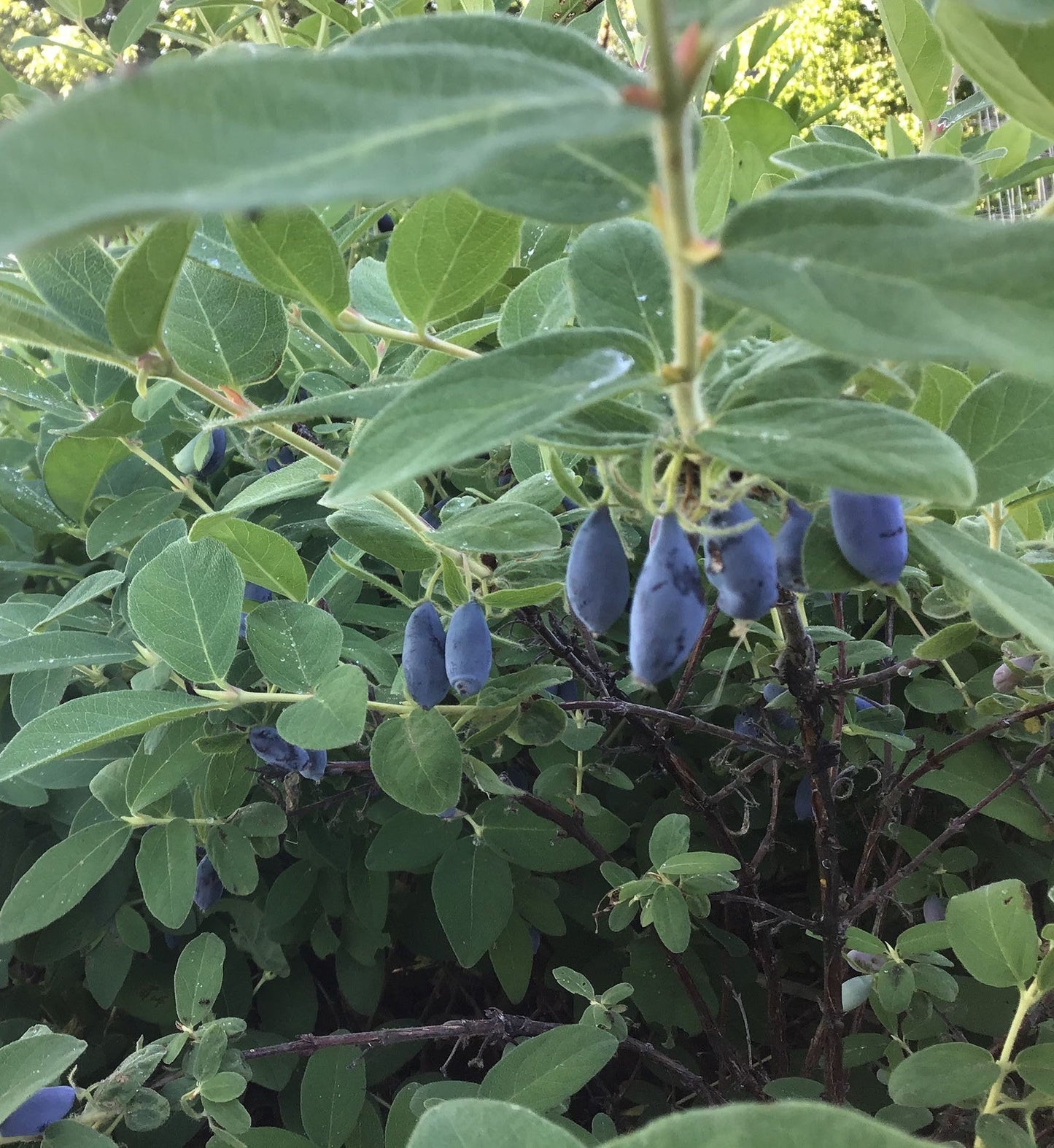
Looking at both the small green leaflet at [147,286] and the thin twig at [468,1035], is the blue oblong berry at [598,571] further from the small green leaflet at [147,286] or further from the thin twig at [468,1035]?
the thin twig at [468,1035]

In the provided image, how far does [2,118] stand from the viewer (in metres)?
1.18

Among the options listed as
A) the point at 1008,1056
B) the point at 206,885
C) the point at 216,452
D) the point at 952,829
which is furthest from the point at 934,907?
the point at 216,452

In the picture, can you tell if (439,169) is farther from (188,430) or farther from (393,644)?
(188,430)

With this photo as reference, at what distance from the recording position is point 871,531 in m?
0.37

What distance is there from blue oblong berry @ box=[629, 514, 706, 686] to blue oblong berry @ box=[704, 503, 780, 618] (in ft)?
0.04

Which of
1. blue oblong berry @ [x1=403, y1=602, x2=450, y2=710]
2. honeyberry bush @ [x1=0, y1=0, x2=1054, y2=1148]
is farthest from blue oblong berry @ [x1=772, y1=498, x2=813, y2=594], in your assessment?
blue oblong berry @ [x1=403, y1=602, x2=450, y2=710]

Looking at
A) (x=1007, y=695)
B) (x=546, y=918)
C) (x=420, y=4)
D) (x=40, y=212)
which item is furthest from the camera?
(x=420, y=4)

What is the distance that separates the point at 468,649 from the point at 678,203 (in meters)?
0.37

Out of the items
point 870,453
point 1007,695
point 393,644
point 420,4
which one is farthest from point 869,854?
point 420,4

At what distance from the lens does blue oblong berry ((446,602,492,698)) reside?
576mm

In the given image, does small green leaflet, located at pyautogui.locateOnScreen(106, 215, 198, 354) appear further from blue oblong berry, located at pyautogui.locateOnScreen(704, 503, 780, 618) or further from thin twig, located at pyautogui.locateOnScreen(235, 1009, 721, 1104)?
Answer: thin twig, located at pyautogui.locateOnScreen(235, 1009, 721, 1104)

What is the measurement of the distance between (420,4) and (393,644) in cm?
83

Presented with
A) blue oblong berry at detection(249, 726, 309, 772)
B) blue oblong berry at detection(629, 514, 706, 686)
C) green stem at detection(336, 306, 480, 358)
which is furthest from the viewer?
blue oblong berry at detection(249, 726, 309, 772)

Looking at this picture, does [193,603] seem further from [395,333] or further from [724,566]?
[724,566]
